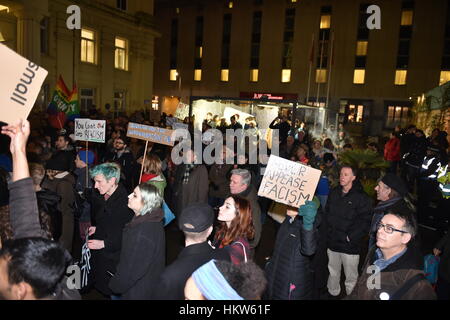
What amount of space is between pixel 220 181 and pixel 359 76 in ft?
116

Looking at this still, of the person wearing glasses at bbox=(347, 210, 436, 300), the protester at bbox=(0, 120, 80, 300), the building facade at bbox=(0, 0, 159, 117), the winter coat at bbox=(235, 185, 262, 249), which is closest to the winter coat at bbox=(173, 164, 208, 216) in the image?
the winter coat at bbox=(235, 185, 262, 249)

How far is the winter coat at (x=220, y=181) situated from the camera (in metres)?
7.39

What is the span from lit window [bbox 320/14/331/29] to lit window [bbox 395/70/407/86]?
8.66m

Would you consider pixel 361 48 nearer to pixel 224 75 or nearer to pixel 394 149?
pixel 224 75

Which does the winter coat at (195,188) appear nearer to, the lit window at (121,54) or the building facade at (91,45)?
the building facade at (91,45)

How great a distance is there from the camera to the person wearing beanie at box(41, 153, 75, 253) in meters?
4.79

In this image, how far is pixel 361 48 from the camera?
38.1 meters

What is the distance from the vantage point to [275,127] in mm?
13258

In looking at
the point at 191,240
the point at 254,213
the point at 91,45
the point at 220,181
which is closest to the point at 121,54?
the point at 91,45

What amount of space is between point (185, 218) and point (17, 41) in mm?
14826

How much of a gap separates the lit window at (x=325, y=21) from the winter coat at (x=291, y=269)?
3973 cm

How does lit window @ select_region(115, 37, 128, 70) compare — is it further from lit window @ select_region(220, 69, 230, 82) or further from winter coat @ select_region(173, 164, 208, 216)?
lit window @ select_region(220, 69, 230, 82)

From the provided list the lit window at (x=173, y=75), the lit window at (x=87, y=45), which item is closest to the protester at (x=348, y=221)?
the lit window at (x=87, y=45)
